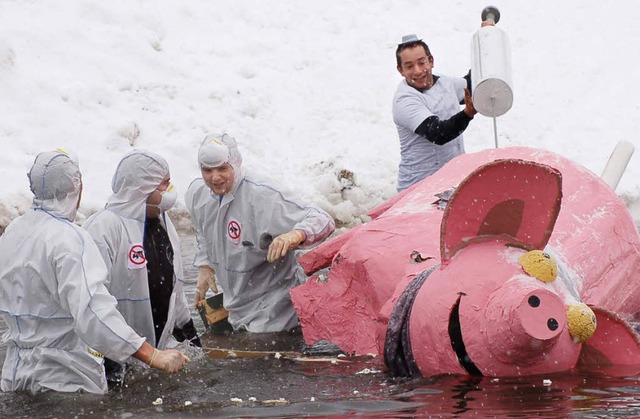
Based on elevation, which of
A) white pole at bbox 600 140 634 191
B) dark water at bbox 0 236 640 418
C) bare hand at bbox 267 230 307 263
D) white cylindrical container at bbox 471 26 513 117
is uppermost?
white cylindrical container at bbox 471 26 513 117

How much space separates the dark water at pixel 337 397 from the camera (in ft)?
15.8

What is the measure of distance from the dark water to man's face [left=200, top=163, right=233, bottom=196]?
142 cm

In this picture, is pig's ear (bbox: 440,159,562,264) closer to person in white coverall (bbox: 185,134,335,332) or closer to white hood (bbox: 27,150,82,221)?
white hood (bbox: 27,150,82,221)

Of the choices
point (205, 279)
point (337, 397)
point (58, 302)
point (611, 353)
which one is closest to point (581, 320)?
point (611, 353)

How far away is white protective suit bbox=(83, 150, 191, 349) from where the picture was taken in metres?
6.08

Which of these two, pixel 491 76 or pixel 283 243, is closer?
pixel 283 243

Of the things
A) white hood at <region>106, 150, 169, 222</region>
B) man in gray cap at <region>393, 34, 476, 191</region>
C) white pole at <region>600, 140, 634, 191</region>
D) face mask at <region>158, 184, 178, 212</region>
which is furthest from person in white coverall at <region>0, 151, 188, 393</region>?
white pole at <region>600, 140, 634, 191</region>

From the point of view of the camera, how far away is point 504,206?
16.4 ft

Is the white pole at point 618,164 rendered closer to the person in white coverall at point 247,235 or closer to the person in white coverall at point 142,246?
the person in white coverall at point 247,235

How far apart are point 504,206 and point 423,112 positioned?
2409mm

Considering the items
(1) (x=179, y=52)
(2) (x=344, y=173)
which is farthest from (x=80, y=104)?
(2) (x=344, y=173)

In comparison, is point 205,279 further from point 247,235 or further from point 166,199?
point 166,199

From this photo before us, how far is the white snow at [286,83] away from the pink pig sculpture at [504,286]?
239 inches

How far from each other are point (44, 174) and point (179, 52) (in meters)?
10.2
